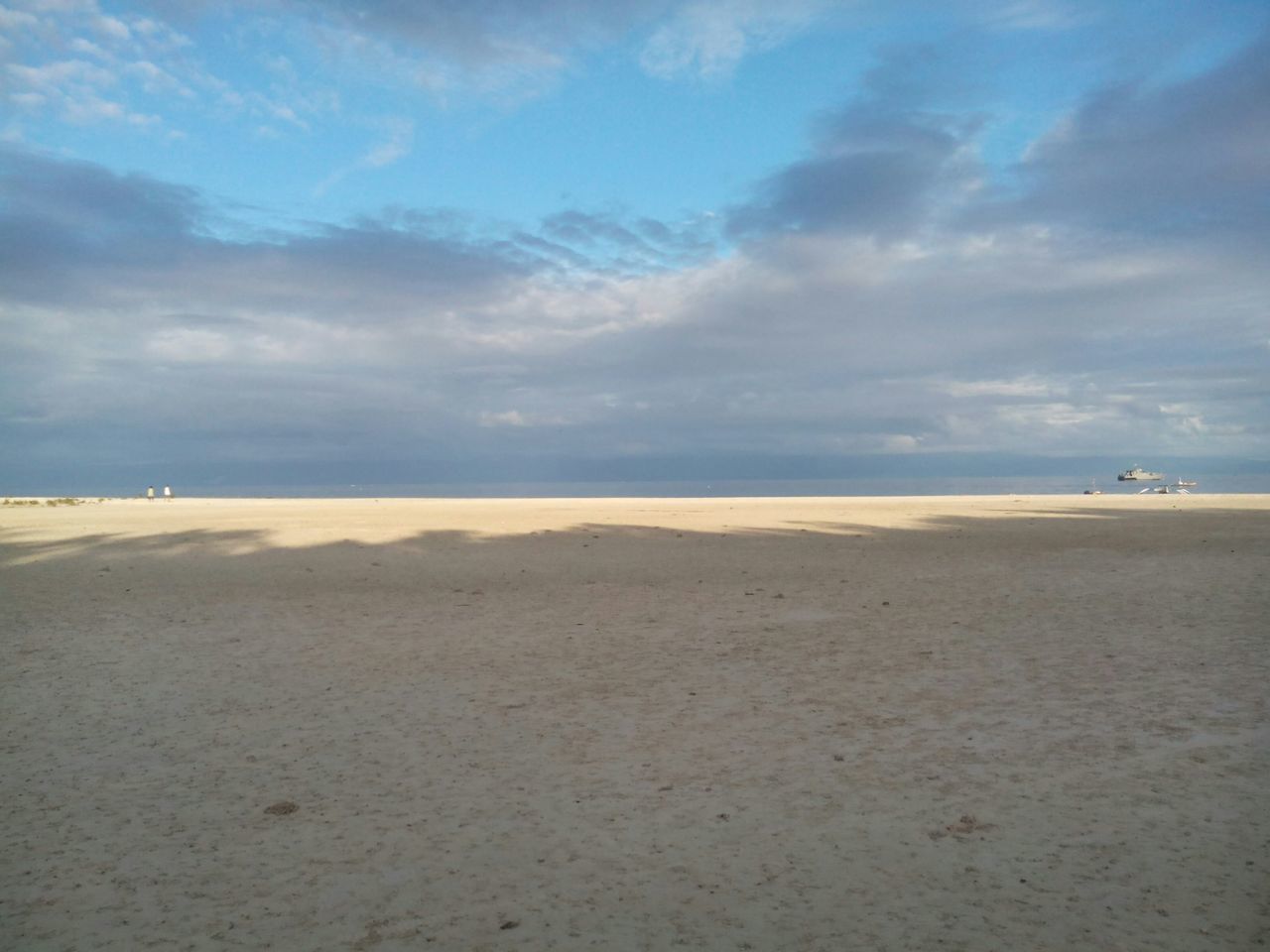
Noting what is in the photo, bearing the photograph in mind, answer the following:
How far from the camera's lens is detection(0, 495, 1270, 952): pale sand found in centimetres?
465

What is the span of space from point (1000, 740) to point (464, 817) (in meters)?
4.54

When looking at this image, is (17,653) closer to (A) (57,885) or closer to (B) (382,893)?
(A) (57,885)

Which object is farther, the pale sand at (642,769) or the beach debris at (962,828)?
the beach debris at (962,828)

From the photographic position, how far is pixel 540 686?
31.0 feet

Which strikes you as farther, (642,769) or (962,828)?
(642,769)

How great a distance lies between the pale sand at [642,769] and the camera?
4652mm

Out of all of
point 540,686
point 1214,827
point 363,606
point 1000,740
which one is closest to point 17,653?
point 363,606

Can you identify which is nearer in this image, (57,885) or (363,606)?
(57,885)

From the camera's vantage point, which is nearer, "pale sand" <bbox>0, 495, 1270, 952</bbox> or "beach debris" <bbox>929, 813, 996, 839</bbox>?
"pale sand" <bbox>0, 495, 1270, 952</bbox>

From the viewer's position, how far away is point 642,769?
22.4 feet

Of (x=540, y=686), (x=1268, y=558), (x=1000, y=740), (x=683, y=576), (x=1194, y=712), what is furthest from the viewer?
(x=1268, y=558)

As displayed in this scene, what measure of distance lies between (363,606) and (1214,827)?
41.0ft

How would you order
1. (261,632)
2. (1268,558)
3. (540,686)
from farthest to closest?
(1268,558), (261,632), (540,686)

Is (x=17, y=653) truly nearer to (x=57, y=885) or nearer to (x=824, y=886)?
(x=57, y=885)
